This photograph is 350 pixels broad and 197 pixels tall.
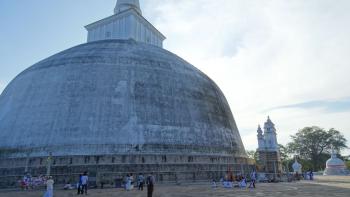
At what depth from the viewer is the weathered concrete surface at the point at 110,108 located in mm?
28734

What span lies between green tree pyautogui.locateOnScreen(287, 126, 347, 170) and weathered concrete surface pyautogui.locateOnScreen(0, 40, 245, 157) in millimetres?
47983

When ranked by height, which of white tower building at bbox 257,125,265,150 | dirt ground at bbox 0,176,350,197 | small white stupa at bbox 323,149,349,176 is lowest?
Answer: small white stupa at bbox 323,149,349,176

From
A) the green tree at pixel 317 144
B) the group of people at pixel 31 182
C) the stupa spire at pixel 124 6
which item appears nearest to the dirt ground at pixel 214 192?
the group of people at pixel 31 182

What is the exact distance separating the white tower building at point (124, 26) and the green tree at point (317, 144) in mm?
53479

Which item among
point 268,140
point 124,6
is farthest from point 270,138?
point 124,6

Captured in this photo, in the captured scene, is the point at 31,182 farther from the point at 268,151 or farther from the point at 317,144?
the point at 317,144

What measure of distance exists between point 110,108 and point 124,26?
18728 millimetres

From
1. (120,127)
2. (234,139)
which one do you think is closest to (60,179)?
(120,127)

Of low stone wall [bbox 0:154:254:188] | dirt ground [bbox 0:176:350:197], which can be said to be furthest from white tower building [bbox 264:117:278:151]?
dirt ground [bbox 0:176:350:197]

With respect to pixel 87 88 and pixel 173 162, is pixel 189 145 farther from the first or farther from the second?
pixel 87 88

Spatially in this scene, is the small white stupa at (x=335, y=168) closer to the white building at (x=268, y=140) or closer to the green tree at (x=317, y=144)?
the green tree at (x=317, y=144)

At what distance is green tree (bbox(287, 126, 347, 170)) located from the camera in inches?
3057

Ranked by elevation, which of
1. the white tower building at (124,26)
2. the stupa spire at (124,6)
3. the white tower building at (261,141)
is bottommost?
the white tower building at (261,141)

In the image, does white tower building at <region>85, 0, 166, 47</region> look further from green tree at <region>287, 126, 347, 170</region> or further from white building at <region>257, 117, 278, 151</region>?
green tree at <region>287, 126, 347, 170</region>
